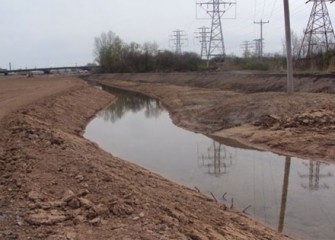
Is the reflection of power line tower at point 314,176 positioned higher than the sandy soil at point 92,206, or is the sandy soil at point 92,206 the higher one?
the sandy soil at point 92,206

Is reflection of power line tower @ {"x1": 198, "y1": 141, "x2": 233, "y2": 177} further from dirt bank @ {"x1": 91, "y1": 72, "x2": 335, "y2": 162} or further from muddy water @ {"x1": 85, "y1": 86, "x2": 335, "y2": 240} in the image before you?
dirt bank @ {"x1": 91, "y1": 72, "x2": 335, "y2": 162}

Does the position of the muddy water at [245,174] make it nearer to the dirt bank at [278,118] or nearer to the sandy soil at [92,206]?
the dirt bank at [278,118]

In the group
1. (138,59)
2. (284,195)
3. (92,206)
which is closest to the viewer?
(92,206)

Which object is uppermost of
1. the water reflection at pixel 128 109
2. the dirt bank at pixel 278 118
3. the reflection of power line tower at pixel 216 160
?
the dirt bank at pixel 278 118

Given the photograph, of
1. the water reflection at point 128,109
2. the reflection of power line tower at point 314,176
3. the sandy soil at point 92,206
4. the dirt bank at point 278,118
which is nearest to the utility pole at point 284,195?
the reflection of power line tower at point 314,176

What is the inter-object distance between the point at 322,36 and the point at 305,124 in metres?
40.7

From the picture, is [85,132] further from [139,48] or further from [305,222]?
[139,48]

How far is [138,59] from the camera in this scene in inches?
4412

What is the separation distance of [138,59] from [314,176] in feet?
328

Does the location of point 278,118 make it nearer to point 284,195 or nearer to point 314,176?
point 314,176

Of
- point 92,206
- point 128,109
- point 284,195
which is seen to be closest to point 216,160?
point 284,195

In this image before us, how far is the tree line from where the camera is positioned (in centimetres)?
9888

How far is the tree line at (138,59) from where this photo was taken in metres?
98.9

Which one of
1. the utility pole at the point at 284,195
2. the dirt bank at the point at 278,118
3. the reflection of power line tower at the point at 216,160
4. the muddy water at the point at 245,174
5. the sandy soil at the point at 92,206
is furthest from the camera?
the dirt bank at the point at 278,118
